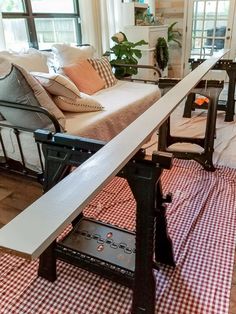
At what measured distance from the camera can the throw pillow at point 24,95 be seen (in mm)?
1716

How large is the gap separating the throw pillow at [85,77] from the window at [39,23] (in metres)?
0.75

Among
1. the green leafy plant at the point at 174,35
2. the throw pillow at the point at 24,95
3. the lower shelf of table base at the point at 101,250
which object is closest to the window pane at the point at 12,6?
the throw pillow at the point at 24,95

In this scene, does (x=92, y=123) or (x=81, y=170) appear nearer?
(x=81, y=170)

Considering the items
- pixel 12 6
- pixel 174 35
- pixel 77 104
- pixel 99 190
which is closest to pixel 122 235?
pixel 99 190

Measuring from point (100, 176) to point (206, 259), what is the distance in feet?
3.52

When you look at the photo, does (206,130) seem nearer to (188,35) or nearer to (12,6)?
(12,6)

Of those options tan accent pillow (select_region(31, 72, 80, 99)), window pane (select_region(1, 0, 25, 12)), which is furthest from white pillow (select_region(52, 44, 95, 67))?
tan accent pillow (select_region(31, 72, 80, 99))

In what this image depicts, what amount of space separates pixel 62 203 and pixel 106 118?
1.73 metres

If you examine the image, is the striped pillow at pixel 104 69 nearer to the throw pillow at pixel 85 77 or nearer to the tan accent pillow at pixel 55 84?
the throw pillow at pixel 85 77

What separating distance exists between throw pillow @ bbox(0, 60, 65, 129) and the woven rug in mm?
698

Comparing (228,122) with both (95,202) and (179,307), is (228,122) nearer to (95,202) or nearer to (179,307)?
(95,202)

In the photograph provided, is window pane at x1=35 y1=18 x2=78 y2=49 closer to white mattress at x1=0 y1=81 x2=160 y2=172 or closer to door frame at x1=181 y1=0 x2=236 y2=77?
white mattress at x1=0 y1=81 x2=160 y2=172

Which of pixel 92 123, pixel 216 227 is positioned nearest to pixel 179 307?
pixel 216 227

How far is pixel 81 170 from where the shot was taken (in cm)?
74
